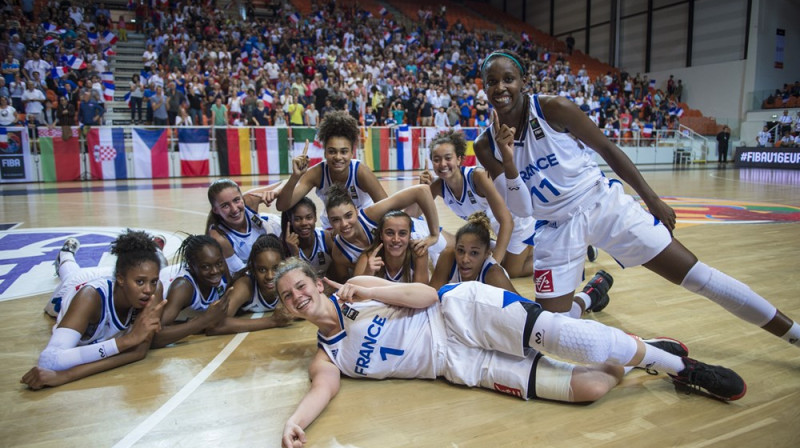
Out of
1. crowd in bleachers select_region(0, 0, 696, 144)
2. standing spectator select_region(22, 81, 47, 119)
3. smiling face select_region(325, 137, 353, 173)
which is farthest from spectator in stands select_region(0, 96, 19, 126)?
smiling face select_region(325, 137, 353, 173)

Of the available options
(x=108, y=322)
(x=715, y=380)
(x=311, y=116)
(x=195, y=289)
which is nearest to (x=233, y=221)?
(x=195, y=289)

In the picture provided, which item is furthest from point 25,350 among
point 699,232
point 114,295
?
point 699,232

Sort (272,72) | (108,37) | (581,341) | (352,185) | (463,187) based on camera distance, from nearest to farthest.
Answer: (581,341)
(463,187)
(352,185)
(272,72)
(108,37)

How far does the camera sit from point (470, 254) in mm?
3094

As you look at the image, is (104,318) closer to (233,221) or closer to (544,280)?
(233,221)

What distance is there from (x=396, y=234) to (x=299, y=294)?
0.94 meters

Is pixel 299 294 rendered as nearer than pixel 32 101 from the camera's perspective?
Yes

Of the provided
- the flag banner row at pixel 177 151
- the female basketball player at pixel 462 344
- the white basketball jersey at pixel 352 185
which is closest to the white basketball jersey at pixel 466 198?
the white basketball jersey at pixel 352 185

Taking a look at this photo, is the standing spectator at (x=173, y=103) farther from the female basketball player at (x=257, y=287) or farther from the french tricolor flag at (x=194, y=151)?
the female basketball player at (x=257, y=287)

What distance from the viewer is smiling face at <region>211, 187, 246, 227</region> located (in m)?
3.59

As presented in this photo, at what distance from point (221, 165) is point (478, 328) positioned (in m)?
12.6

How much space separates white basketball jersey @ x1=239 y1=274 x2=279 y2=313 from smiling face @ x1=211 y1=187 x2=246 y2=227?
0.58 meters

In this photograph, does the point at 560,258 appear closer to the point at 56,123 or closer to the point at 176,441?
the point at 176,441

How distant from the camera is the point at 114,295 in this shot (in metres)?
2.69
